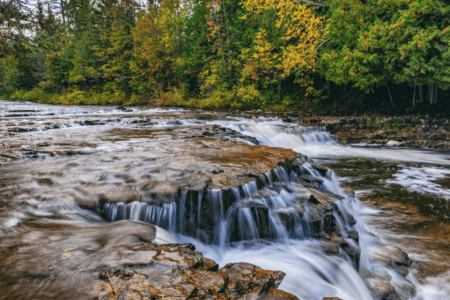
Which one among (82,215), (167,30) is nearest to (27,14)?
(82,215)

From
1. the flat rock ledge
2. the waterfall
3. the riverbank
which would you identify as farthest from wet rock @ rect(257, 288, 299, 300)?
the riverbank

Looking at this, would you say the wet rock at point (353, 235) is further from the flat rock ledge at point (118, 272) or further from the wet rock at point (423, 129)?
the wet rock at point (423, 129)

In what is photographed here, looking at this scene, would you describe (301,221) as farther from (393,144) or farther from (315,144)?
(393,144)

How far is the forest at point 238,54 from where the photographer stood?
392 inches

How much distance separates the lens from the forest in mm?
9953

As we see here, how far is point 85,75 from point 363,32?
3048 cm

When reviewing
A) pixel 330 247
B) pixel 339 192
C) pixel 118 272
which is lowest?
pixel 330 247

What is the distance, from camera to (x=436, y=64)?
992 centimetres

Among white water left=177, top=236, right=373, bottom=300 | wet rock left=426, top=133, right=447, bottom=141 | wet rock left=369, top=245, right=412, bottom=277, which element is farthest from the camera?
wet rock left=426, top=133, right=447, bottom=141

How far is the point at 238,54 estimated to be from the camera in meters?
21.5

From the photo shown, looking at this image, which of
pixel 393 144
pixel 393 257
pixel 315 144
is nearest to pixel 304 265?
pixel 393 257

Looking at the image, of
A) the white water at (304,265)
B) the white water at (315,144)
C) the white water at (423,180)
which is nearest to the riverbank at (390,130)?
the white water at (315,144)

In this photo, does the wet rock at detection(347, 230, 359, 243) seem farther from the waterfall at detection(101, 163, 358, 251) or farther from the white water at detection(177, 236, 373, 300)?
the white water at detection(177, 236, 373, 300)

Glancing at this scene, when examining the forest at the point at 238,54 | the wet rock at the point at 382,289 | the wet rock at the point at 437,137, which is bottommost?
the wet rock at the point at 382,289
